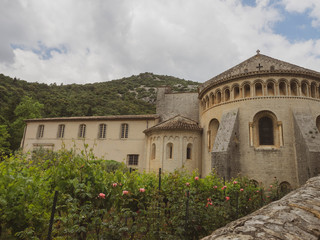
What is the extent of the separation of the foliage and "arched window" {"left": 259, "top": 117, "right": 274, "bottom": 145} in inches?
382

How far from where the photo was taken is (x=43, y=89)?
6631cm

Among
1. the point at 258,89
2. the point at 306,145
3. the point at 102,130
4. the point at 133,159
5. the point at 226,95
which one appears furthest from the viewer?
the point at 102,130

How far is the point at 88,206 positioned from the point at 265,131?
14802 millimetres

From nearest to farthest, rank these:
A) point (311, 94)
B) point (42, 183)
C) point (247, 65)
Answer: point (42, 183), point (311, 94), point (247, 65)

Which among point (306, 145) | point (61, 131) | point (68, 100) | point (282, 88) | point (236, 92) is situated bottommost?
point (306, 145)

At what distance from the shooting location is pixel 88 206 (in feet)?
14.8

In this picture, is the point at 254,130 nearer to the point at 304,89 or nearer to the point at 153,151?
the point at 304,89

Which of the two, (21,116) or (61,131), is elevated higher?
(21,116)

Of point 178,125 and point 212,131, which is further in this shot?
point 178,125

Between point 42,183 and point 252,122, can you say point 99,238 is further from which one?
point 252,122

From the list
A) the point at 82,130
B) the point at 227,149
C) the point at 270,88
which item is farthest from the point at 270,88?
the point at 82,130

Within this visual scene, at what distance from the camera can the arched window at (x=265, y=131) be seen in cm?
1614

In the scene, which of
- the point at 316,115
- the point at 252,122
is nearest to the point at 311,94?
the point at 316,115

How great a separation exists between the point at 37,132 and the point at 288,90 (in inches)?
1067
